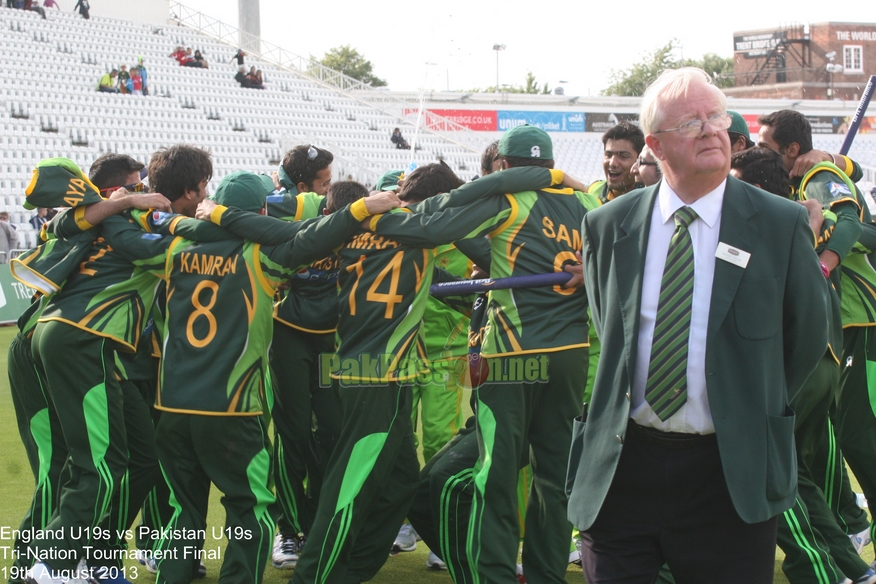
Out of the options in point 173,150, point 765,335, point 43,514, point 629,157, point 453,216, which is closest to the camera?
point 765,335

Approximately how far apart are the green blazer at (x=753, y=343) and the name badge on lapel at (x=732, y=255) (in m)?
0.02

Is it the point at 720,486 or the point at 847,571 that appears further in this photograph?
the point at 847,571

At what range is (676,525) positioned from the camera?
2721 millimetres

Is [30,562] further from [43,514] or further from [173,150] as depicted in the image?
[173,150]

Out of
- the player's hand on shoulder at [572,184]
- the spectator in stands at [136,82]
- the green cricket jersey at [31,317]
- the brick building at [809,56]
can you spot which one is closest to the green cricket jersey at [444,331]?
the player's hand on shoulder at [572,184]

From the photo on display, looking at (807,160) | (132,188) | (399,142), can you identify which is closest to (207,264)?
(132,188)

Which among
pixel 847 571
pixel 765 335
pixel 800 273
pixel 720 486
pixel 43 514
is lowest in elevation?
Result: pixel 847 571

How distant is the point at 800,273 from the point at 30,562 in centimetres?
356

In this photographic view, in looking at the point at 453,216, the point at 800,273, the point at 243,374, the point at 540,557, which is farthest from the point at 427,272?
the point at 800,273

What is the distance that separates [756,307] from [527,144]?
206 centimetres

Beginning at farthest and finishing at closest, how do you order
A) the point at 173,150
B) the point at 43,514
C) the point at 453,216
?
the point at 173,150
the point at 43,514
the point at 453,216

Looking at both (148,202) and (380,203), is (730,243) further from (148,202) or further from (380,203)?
(148,202)

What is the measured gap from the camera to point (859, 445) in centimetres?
471

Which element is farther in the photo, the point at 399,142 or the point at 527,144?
the point at 399,142
